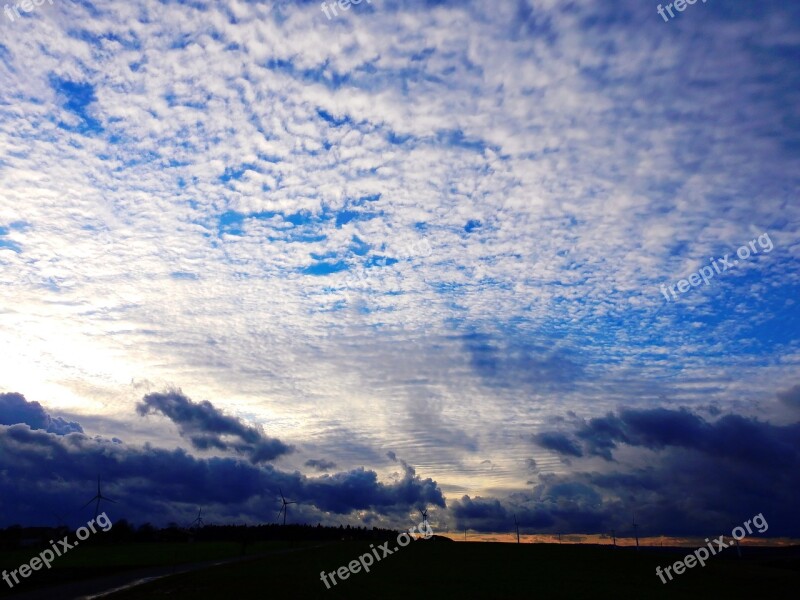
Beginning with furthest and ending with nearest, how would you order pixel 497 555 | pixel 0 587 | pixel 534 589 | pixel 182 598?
pixel 497 555 < pixel 0 587 < pixel 534 589 < pixel 182 598

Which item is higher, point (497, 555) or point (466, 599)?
point (497, 555)

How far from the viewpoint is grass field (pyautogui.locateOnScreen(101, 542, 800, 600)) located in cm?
9575

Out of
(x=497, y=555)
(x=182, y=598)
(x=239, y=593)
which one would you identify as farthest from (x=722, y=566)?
(x=182, y=598)

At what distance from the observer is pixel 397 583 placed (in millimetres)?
109062

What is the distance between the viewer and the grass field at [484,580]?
95.8 meters

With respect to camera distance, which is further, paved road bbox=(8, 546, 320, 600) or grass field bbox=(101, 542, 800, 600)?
grass field bbox=(101, 542, 800, 600)

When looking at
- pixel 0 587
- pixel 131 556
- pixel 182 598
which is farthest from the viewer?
pixel 131 556

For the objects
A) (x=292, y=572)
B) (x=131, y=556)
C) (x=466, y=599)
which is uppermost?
(x=131, y=556)

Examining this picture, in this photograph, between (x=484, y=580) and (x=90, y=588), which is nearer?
(x=90, y=588)

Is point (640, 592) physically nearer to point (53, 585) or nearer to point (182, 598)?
point (182, 598)

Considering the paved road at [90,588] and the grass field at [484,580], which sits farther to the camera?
the grass field at [484,580]

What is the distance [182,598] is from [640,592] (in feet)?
214

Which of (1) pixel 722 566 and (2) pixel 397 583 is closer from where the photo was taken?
(2) pixel 397 583

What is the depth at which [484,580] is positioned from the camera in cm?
11262
